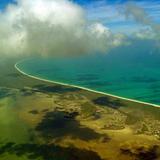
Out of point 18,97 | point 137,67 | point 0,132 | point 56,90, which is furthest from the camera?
point 137,67

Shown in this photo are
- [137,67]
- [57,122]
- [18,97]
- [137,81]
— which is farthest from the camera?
[137,67]

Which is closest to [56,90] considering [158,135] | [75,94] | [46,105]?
[75,94]

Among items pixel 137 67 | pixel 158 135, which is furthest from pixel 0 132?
pixel 137 67

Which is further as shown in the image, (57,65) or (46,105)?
(57,65)

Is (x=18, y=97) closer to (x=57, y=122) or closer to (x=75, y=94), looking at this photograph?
(x=75, y=94)

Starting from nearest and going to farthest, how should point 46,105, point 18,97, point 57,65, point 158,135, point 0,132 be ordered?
point 158,135 → point 0,132 → point 46,105 → point 18,97 → point 57,65

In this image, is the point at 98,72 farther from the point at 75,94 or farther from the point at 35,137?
the point at 35,137

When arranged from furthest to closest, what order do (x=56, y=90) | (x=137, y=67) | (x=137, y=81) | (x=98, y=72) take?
(x=137, y=67) < (x=98, y=72) < (x=137, y=81) < (x=56, y=90)

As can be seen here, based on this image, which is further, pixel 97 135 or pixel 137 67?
pixel 137 67

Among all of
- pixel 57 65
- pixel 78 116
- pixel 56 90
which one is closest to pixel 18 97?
pixel 56 90
